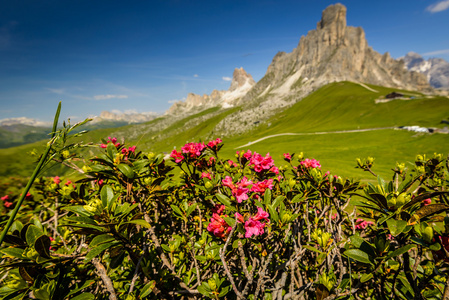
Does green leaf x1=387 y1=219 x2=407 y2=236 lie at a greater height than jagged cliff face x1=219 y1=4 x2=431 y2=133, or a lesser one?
lesser

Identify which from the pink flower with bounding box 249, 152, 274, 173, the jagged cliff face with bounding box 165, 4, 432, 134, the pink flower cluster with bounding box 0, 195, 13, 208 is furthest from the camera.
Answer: the jagged cliff face with bounding box 165, 4, 432, 134

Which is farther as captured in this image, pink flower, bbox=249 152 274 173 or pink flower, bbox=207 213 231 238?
pink flower, bbox=249 152 274 173

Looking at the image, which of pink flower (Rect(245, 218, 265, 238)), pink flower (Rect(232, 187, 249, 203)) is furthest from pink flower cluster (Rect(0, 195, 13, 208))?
pink flower (Rect(245, 218, 265, 238))

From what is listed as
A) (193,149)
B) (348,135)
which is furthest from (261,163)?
(348,135)

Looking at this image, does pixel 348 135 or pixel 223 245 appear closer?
pixel 223 245

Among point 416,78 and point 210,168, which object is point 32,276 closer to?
point 210,168

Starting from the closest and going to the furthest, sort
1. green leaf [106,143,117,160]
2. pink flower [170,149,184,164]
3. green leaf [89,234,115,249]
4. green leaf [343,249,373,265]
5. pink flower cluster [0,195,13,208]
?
green leaf [89,234,115,249] < green leaf [343,249,373,265] < green leaf [106,143,117,160] < pink flower [170,149,184,164] < pink flower cluster [0,195,13,208]

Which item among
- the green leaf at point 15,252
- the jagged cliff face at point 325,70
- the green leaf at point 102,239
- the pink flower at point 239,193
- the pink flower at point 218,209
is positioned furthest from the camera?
the jagged cliff face at point 325,70

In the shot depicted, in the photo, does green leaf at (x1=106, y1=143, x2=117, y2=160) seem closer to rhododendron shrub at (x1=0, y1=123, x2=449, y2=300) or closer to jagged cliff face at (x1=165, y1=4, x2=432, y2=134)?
rhododendron shrub at (x1=0, y1=123, x2=449, y2=300)

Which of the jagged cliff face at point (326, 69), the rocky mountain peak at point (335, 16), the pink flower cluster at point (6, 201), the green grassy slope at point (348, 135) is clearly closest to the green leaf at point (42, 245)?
the green grassy slope at point (348, 135)

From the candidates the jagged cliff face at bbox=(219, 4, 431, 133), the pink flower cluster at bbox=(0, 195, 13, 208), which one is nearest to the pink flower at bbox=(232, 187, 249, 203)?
the pink flower cluster at bbox=(0, 195, 13, 208)

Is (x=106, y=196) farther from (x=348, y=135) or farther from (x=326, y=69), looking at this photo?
(x=326, y=69)

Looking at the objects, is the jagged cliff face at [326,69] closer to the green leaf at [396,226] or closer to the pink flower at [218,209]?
the pink flower at [218,209]

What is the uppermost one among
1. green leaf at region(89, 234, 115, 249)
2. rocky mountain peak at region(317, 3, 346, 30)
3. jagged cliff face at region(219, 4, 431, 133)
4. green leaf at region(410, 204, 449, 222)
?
rocky mountain peak at region(317, 3, 346, 30)
